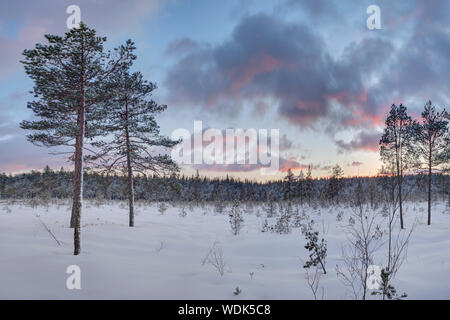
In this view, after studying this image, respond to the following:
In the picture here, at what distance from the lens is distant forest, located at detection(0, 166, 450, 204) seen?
1452 cm

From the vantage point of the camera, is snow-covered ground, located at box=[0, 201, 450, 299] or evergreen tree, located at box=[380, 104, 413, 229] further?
evergreen tree, located at box=[380, 104, 413, 229]

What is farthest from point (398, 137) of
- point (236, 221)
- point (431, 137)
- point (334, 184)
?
point (334, 184)

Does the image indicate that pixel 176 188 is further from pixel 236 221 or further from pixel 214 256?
pixel 214 256

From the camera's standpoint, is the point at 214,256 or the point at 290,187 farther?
the point at 290,187

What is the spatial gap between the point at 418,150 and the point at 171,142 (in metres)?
18.8

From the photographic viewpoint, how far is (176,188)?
15039 millimetres

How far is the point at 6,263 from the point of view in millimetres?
5883

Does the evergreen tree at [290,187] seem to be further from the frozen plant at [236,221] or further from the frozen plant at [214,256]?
the frozen plant at [214,256]

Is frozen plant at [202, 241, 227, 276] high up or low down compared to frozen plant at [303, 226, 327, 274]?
down

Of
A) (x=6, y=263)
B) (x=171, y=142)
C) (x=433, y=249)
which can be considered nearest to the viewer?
(x=6, y=263)

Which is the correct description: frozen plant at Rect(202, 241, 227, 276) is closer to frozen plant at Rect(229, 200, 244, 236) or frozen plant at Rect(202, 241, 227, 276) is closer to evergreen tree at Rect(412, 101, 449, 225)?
frozen plant at Rect(229, 200, 244, 236)

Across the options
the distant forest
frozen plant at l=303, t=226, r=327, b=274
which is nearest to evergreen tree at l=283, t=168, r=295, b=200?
the distant forest
